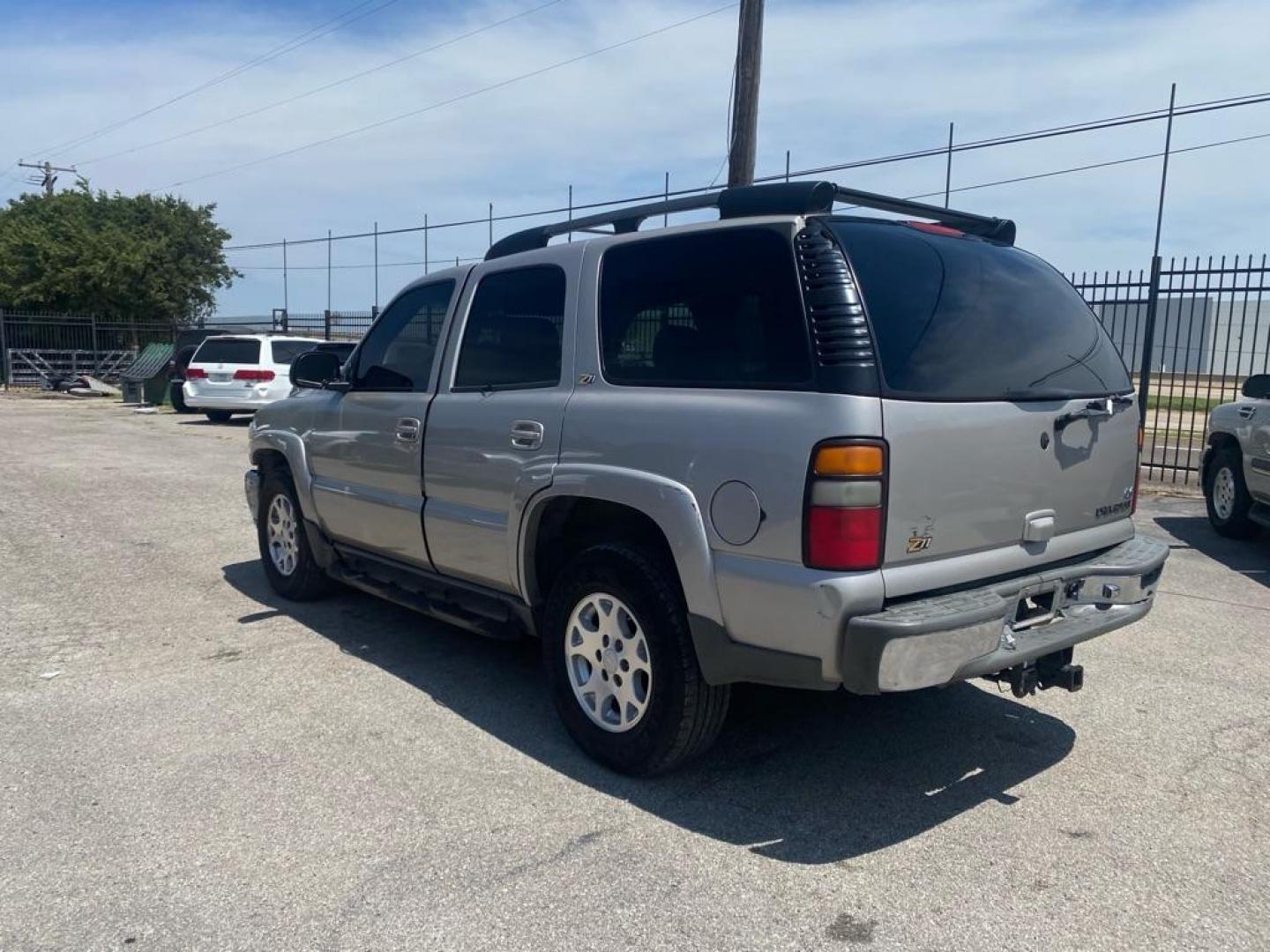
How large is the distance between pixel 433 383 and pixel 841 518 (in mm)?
2471

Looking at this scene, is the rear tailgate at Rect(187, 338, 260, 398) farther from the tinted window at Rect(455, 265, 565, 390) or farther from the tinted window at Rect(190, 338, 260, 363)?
the tinted window at Rect(455, 265, 565, 390)

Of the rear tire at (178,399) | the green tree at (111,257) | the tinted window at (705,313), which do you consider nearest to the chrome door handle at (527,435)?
the tinted window at (705,313)

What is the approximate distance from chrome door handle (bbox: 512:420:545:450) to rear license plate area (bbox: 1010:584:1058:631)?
1.89 m

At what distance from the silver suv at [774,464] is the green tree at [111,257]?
105ft

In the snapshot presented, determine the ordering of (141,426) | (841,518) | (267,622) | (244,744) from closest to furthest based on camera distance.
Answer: (841,518) < (244,744) < (267,622) < (141,426)

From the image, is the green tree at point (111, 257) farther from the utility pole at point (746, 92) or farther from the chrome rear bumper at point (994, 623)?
the chrome rear bumper at point (994, 623)

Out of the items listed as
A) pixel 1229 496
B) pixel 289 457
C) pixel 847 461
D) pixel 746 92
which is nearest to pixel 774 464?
pixel 847 461

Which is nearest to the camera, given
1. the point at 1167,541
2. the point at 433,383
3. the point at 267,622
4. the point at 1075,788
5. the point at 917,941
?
the point at 917,941

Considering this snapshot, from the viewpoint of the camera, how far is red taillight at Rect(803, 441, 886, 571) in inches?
124

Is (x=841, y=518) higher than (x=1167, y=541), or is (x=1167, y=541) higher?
(x=841, y=518)

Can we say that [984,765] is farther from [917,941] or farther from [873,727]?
[917,941]

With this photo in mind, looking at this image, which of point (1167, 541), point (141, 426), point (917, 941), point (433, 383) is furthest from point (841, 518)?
point (141, 426)

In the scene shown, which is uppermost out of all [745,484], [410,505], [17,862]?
[745,484]

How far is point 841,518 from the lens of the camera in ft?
10.3
